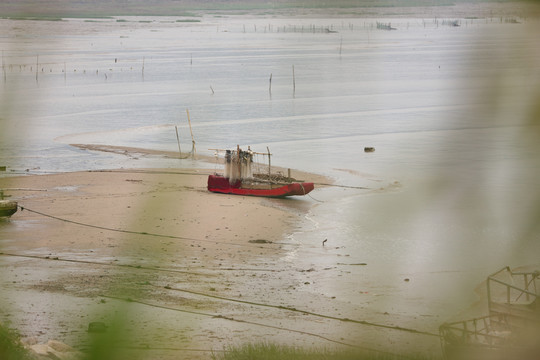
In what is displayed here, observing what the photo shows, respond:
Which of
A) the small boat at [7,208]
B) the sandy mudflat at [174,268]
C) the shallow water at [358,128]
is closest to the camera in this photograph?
the shallow water at [358,128]

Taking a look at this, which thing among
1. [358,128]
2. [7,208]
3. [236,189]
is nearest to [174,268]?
[7,208]

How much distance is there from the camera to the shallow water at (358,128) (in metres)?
1.14

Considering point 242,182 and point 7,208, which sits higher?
point 242,182

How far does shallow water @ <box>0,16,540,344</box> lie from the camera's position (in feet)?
3.75

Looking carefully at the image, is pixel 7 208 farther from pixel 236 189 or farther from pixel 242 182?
pixel 242 182

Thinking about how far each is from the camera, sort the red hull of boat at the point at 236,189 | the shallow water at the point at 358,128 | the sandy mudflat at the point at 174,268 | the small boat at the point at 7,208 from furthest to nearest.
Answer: the red hull of boat at the point at 236,189
the small boat at the point at 7,208
the sandy mudflat at the point at 174,268
the shallow water at the point at 358,128

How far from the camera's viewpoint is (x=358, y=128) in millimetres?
45438

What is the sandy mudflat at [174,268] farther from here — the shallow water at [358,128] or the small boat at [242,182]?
the shallow water at [358,128]

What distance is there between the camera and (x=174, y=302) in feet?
57.0

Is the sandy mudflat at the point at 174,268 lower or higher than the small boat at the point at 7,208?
lower

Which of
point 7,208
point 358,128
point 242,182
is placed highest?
point 358,128

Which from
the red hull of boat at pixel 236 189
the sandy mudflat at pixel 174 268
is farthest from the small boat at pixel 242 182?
the sandy mudflat at pixel 174 268

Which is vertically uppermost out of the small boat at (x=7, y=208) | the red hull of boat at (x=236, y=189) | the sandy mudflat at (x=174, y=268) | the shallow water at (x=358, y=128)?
the shallow water at (x=358, y=128)

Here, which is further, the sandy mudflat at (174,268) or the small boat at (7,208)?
the small boat at (7,208)
